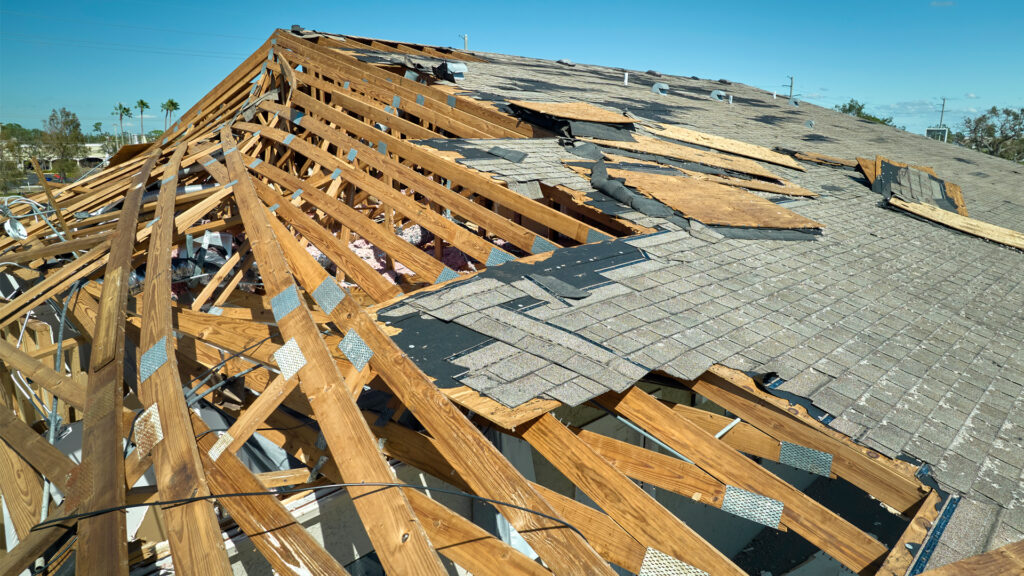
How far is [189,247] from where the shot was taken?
8.45 metres

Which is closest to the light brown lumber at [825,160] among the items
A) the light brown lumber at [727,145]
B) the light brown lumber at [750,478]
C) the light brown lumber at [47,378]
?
the light brown lumber at [727,145]

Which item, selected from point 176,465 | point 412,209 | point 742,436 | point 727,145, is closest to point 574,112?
point 727,145

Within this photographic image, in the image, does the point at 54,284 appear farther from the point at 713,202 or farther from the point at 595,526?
the point at 713,202

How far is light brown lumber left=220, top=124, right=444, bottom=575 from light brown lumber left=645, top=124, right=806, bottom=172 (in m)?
9.16

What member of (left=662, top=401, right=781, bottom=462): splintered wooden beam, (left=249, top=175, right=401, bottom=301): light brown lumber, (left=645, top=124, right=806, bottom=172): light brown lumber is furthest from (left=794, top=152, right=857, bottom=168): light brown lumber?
(left=249, top=175, right=401, bottom=301): light brown lumber

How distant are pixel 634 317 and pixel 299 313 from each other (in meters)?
2.42

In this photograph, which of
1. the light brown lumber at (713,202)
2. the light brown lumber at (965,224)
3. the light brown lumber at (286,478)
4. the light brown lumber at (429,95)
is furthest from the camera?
the light brown lumber at (429,95)

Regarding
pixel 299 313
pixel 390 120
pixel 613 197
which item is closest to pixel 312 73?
pixel 390 120

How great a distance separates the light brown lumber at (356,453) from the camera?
2.37m

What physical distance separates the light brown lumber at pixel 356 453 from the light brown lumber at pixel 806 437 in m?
2.19

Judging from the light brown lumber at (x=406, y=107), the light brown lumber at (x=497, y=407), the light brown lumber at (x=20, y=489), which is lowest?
the light brown lumber at (x=20, y=489)

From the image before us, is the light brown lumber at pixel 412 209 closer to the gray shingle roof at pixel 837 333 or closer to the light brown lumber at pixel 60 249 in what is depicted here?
the gray shingle roof at pixel 837 333

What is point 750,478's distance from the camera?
3240 millimetres

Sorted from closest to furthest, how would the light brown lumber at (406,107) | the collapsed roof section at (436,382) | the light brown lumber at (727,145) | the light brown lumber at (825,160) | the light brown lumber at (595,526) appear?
1. the collapsed roof section at (436,382)
2. the light brown lumber at (595,526)
3. the light brown lumber at (406,107)
4. the light brown lumber at (727,145)
5. the light brown lumber at (825,160)
